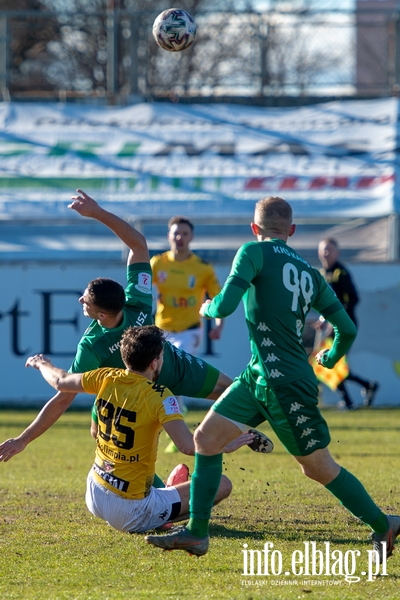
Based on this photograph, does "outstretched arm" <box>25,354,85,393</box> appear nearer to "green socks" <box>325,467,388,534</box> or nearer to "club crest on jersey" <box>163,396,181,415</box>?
"club crest on jersey" <box>163,396,181,415</box>

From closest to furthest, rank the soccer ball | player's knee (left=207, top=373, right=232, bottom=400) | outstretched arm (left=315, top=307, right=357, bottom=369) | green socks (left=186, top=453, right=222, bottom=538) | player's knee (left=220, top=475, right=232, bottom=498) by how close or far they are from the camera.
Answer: green socks (left=186, top=453, right=222, bottom=538) < outstretched arm (left=315, top=307, right=357, bottom=369) < player's knee (left=220, top=475, right=232, bottom=498) < player's knee (left=207, top=373, right=232, bottom=400) < the soccer ball

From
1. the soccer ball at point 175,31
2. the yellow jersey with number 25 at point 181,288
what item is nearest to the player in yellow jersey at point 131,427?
the yellow jersey with number 25 at point 181,288

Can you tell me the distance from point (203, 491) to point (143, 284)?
188 cm

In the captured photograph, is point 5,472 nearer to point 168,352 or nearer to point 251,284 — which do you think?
point 168,352

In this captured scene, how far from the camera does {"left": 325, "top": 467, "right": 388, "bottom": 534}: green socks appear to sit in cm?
521

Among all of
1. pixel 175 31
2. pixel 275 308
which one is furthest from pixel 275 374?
pixel 175 31

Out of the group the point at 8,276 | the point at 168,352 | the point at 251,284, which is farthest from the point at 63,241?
the point at 251,284

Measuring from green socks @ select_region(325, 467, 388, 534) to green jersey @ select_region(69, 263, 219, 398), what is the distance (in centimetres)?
173

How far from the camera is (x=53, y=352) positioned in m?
14.3

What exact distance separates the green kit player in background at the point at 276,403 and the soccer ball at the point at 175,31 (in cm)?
503

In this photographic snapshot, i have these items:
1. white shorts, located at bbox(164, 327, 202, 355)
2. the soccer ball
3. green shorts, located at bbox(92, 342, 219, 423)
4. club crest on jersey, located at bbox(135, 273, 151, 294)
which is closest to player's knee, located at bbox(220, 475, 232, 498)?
green shorts, located at bbox(92, 342, 219, 423)

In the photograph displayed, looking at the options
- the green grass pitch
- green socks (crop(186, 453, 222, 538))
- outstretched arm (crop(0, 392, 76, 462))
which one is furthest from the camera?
outstretched arm (crop(0, 392, 76, 462))

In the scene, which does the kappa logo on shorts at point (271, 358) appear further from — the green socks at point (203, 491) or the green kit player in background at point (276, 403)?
the green socks at point (203, 491)

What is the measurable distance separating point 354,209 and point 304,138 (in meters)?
2.18
